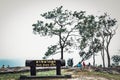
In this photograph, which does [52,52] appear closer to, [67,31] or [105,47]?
[67,31]

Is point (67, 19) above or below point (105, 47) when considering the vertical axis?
above

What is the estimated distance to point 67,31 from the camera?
3691 centimetres

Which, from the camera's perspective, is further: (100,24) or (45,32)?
(100,24)

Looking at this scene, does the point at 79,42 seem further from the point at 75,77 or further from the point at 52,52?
the point at 75,77

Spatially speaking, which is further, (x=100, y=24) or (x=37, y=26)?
(x=100, y=24)

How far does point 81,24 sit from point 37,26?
5.62 metres

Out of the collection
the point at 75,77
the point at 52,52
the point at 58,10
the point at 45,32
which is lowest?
the point at 75,77

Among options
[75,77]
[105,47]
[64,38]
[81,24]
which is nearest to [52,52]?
[64,38]

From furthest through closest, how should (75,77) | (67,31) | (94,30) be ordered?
(94,30) → (67,31) → (75,77)

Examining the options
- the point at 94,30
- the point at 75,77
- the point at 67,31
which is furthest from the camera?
the point at 94,30

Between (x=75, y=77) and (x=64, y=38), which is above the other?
(x=64, y=38)

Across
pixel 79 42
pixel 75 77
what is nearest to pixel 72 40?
pixel 79 42

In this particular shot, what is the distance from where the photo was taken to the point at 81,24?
3750 cm

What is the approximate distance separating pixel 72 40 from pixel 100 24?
5.37 metres
